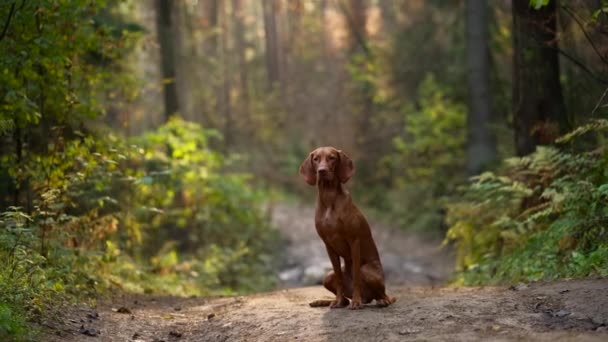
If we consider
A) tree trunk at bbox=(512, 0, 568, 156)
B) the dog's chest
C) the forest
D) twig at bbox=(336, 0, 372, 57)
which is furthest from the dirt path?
twig at bbox=(336, 0, 372, 57)

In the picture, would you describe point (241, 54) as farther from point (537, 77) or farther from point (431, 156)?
point (537, 77)

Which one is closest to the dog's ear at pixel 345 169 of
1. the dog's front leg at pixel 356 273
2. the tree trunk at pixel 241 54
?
the dog's front leg at pixel 356 273

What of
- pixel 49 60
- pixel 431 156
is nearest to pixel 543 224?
pixel 49 60

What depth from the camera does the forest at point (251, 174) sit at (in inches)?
348

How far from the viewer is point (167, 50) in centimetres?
1762

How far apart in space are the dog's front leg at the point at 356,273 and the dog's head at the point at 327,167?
2.24 feet

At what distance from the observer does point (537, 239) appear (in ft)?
31.6

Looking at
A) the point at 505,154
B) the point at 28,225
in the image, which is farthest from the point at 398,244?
the point at 28,225

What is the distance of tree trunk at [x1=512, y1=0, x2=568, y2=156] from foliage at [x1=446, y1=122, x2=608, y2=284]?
55 centimetres

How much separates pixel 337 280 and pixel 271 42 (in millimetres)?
39152

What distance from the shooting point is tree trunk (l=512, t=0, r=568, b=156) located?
10859 mm

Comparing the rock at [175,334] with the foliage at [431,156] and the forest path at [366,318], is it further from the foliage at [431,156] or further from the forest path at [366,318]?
the foliage at [431,156]

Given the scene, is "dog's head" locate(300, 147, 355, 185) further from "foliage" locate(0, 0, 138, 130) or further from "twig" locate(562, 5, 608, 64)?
"twig" locate(562, 5, 608, 64)

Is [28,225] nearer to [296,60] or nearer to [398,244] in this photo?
[398,244]
